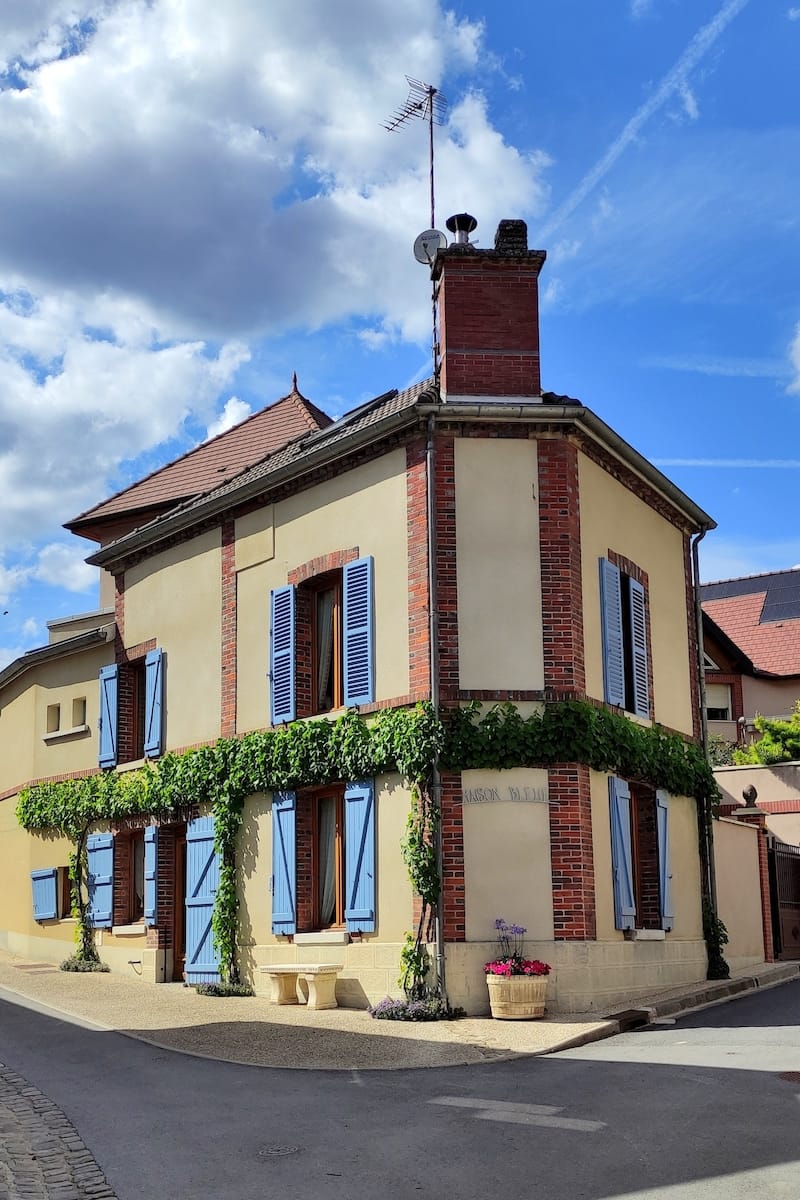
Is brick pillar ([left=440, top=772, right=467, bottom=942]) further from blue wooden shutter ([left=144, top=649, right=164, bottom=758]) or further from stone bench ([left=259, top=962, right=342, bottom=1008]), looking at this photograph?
blue wooden shutter ([left=144, top=649, right=164, bottom=758])

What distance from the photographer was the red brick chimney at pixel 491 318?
14.4m

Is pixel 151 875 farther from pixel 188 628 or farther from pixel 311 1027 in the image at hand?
pixel 311 1027

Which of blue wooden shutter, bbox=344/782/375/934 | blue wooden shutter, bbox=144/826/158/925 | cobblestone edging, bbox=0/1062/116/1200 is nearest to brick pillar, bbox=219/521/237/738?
blue wooden shutter, bbox=144/826/158/925

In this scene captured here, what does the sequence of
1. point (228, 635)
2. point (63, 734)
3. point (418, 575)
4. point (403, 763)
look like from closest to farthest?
point (403, 763) < point (418, 575) < point (228, 635) < point (63, 734)

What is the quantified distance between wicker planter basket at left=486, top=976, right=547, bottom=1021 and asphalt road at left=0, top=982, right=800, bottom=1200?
56.9 inches

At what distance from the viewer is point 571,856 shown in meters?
13.1

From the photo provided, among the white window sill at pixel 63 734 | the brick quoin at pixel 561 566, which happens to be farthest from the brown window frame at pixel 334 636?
the white window sill at pixel 63 734

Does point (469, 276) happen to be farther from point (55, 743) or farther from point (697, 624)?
point (55, 743)

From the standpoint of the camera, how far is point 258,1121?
25.2ft

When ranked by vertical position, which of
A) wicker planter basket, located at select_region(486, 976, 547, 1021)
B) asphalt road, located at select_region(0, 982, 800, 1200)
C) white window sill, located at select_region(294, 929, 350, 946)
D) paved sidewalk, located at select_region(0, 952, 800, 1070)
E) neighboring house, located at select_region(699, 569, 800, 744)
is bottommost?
paved sidewalk, located at select_region(0, 952, 800, 1070)

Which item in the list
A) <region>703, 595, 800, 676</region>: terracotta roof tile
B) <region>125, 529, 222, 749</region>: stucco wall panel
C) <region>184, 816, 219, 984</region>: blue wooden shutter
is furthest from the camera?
<region>703, 595, 800, 676</region>: terracotta roof tile

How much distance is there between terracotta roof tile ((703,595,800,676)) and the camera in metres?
32.0

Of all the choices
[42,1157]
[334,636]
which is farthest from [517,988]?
[42,1157]

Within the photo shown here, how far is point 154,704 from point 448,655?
5.71 m
